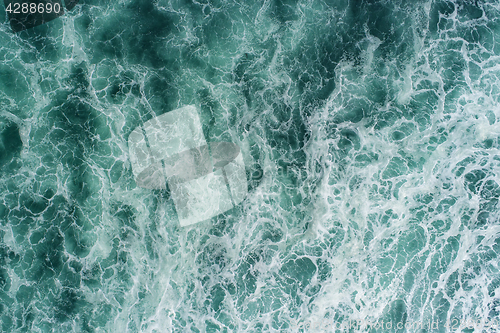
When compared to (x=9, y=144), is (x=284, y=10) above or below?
above

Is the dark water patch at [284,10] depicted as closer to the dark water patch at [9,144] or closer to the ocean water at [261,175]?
the ocean water at [261,175]

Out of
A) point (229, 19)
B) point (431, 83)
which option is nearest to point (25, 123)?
point (229, 19)

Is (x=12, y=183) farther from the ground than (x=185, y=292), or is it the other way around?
(x=12, y=183)

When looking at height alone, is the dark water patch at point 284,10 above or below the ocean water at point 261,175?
above

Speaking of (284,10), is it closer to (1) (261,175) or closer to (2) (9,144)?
(1) (261,175)

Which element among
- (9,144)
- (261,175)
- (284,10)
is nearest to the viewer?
(9,144)

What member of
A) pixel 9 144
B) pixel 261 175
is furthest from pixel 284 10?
pixel 9 144

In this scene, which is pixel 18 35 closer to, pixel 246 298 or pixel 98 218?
pixel 98 218

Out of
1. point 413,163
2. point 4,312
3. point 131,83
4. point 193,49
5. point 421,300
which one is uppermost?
point 193,49

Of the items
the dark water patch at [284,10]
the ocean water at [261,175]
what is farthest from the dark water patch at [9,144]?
the dark water patch at [284,10]
